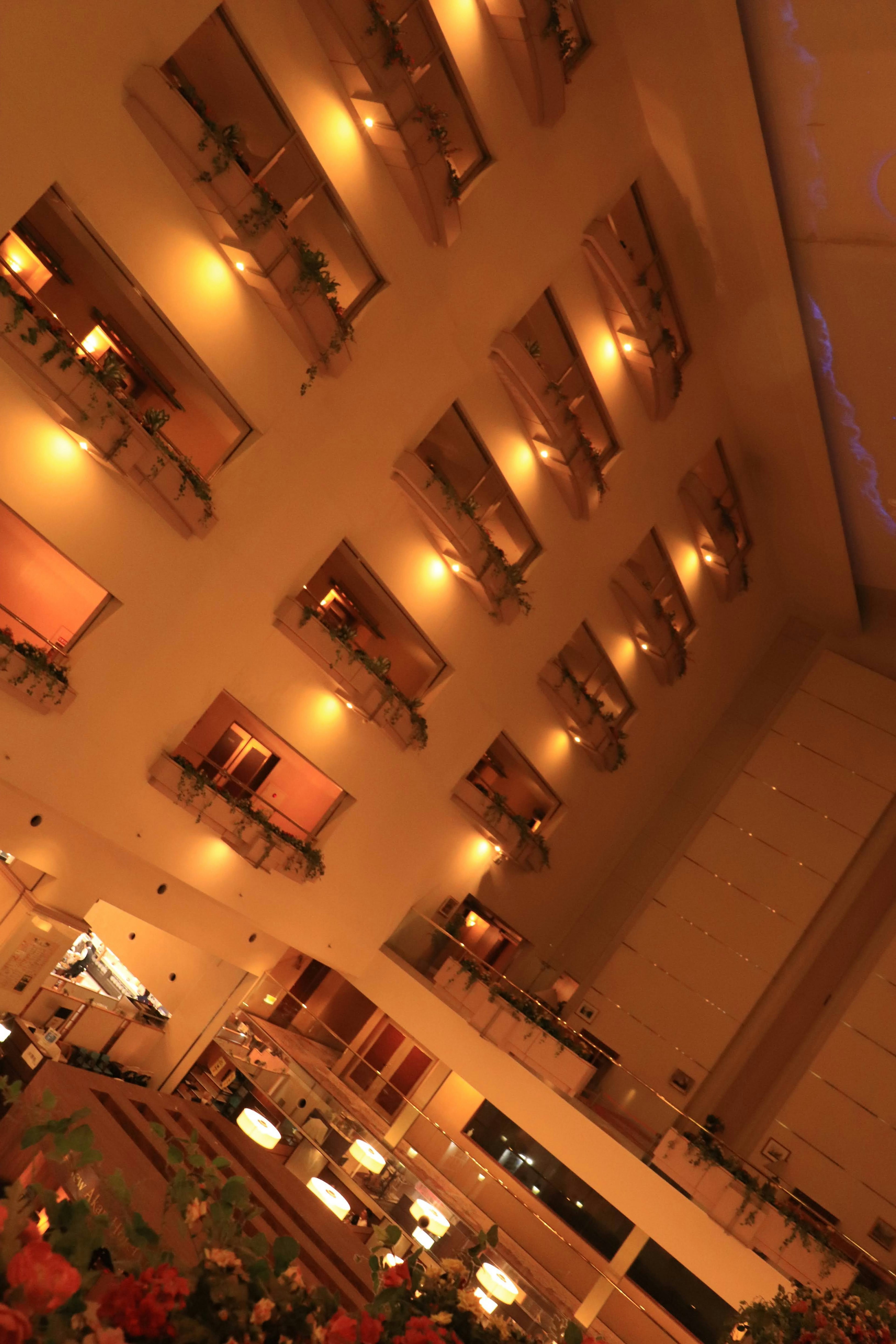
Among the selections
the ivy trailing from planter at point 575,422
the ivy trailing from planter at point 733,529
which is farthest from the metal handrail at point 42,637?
the ivy trailing from planter at point 733,529

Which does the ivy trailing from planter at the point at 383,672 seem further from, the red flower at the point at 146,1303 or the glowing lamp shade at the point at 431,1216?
the red flower at the point at 146,1303

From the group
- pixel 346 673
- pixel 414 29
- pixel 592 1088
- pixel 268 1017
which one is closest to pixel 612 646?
pixel 346 673

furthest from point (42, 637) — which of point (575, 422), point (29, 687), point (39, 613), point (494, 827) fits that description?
point (494, 827)

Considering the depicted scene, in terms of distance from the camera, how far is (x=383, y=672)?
14.9 metres

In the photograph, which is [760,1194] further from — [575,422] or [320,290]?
[320,290]

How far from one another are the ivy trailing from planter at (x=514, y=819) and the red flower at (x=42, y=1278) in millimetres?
15760

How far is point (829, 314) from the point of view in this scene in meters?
15.3

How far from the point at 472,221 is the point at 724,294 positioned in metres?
4.97

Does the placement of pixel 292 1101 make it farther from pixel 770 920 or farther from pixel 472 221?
pixel 472 221

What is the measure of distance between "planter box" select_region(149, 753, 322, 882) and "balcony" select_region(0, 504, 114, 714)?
1853mm

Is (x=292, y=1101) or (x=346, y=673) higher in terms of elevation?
(x=346, y=673)

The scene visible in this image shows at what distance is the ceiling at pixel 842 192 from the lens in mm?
11773

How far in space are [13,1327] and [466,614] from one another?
568 inches

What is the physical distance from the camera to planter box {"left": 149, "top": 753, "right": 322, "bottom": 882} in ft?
43.9
